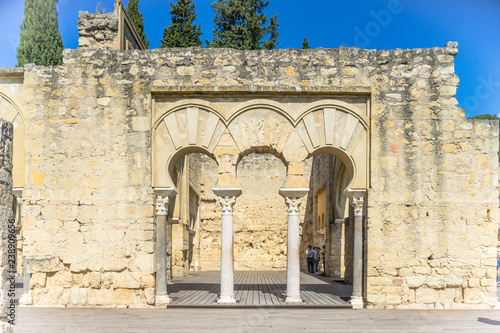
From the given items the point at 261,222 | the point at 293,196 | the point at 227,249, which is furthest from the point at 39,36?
the point at 293,196

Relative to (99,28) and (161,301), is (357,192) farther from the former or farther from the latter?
(99,28)

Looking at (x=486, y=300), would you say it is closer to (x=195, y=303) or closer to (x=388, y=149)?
(x=388, y=149)

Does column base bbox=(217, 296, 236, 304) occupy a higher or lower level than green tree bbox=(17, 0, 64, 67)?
lower

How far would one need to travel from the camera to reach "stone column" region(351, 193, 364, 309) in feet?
31.2

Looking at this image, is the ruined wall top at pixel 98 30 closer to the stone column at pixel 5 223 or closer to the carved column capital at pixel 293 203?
the carved column capital at pixel 293 203

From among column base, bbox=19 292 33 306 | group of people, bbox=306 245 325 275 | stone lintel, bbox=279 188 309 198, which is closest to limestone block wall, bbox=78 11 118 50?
stone lintel, bbox=279 188 309 198

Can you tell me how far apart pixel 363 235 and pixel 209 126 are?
11.5 feet

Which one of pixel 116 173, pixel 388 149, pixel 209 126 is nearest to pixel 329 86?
pixel 388 149

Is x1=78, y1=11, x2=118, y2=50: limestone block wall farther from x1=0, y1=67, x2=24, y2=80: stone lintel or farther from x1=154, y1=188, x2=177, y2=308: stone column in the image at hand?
x1=154, y1=188, x2=177, y2=308: stone column

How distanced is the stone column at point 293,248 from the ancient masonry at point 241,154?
4 cm

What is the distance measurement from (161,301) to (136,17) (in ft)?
61.5

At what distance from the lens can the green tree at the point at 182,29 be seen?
84.0 feet

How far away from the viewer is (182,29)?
86.3 feet

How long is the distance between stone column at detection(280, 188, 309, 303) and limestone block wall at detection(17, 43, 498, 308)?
4.16ft
